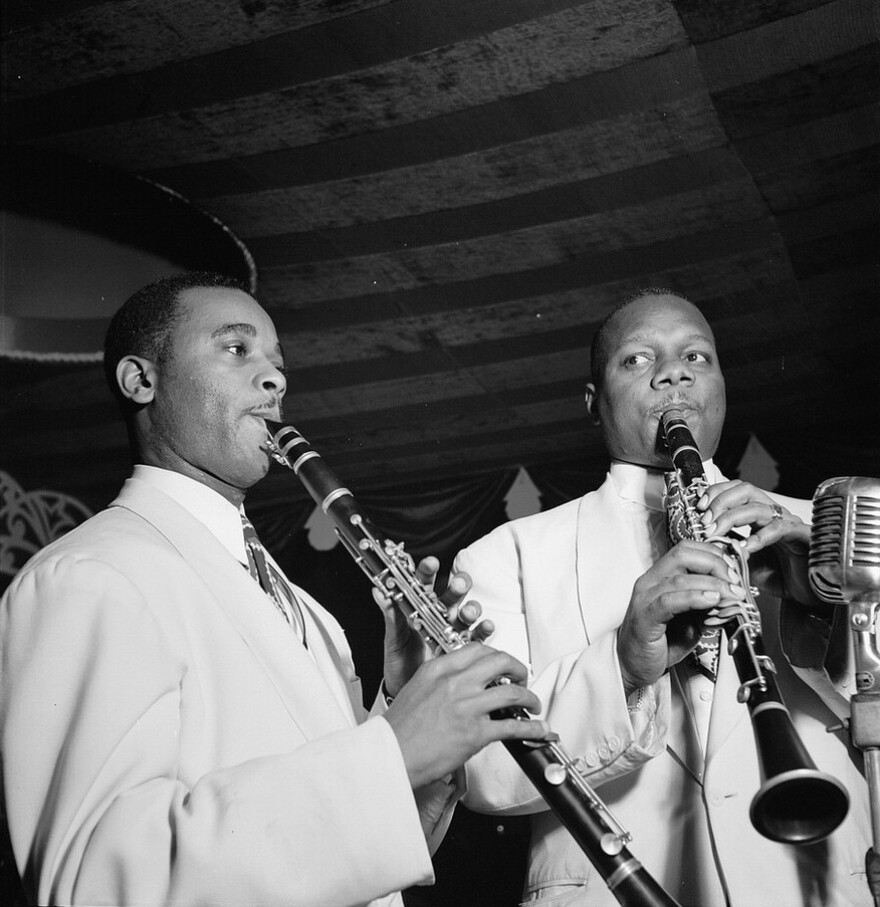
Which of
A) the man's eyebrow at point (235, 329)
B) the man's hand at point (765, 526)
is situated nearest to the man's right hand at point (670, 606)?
the man's hand at point (765, 526)

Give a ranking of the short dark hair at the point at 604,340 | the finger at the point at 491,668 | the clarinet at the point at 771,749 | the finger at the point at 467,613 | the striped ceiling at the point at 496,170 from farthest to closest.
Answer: the striped ceiling at the point at 496,170 < the short dark hair at the point at 604,340 < the finger at the point at 467,613 < the finger at the point at 491,668 < the clarinet at the point at 771,749

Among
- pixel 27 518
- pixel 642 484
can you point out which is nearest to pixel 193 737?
pixel 642 484

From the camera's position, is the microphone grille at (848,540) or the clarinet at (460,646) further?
the microphone grille at (848,540)

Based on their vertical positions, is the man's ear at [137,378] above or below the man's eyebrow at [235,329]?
below

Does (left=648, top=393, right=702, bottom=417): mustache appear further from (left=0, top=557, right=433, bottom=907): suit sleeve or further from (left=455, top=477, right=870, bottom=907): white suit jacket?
(left=0, top=557, right=433, bottom=907): suit sleeve

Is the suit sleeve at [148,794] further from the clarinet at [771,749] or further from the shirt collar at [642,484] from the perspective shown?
the shirt collar at [642,484]

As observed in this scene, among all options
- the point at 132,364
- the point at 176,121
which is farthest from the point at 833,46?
the point at 132,364

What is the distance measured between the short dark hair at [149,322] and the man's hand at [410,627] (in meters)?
0.69

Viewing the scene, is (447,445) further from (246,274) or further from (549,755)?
(549,755)

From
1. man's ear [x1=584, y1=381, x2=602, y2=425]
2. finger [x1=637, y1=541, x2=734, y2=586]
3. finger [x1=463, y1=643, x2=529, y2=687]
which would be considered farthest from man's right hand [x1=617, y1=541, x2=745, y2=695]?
man's ear [x1=584, y1=381, x2=602, y2=425]

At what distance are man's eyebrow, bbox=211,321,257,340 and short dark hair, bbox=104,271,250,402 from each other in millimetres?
101

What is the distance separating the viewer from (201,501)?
6.41ft

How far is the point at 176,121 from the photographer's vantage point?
12.8ft

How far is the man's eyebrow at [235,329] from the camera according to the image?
6.84ft
